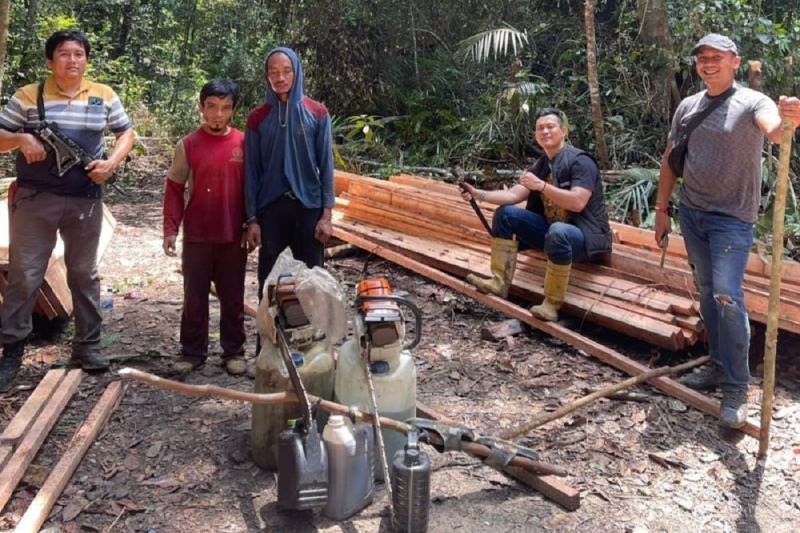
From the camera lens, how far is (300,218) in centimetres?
446

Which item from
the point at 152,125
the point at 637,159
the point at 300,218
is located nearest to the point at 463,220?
the point at 300,218

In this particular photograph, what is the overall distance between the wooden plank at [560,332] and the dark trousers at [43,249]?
2.82m

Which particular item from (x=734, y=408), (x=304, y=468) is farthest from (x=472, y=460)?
(x=734, y=408)

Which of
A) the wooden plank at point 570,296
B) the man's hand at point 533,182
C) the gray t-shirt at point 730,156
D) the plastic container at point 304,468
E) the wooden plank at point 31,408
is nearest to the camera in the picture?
the plastic container at point 304,468

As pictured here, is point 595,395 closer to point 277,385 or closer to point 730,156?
point 730,156

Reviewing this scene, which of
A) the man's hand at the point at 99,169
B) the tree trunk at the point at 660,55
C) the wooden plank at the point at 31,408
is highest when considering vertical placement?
the tree trunk at the point at 660,55

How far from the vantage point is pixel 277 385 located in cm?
337

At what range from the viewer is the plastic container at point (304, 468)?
2.87 meters

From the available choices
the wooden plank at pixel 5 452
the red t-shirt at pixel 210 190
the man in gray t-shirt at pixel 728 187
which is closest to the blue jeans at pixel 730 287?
the man in gray t-shirt at pixel 728 187

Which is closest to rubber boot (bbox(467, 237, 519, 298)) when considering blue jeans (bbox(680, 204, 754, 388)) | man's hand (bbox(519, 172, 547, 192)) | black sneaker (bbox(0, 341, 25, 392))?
man's hand (bbox(519, 172, 547, 192))

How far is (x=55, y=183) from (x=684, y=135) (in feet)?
12.0

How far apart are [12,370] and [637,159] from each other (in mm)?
7258

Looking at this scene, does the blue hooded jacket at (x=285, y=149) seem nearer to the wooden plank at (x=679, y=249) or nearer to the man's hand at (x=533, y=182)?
the man's hand at (x=533, y=182)

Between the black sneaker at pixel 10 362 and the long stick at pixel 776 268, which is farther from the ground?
the long stick at pixel 776 268
